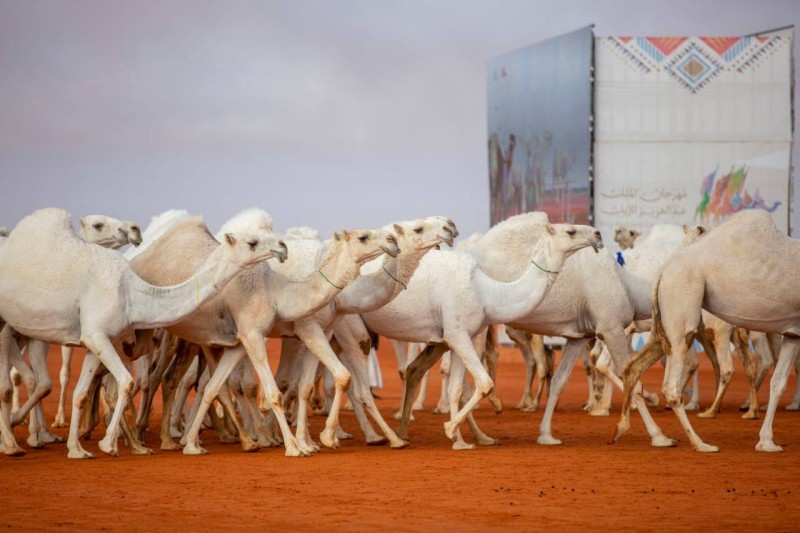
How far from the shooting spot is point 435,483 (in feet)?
33.5

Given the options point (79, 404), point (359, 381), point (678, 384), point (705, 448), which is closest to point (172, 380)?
point (79, 404)

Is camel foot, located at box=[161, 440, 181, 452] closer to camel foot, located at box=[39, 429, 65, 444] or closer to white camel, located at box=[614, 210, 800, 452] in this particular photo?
camel foot, located at box=[39, 429, 65, 444]

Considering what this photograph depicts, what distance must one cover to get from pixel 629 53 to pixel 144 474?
24192 mm

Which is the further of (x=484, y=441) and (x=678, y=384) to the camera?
(x=484, y=441)

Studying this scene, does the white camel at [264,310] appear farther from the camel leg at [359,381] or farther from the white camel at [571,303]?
the white camel at [571,303]

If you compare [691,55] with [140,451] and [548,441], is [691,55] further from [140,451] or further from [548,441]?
[140,451]

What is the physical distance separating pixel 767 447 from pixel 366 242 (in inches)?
176

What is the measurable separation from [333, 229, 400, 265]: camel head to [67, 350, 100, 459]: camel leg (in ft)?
8.89

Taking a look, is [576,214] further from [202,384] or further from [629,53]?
[202,384]

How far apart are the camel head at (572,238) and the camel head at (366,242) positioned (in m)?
1.77

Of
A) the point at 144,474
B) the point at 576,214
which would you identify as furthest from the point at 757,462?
the point at 576,214

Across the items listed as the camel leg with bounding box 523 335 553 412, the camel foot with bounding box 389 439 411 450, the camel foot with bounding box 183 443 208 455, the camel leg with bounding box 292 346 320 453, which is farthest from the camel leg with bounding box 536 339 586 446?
the camel leg with bounding box 523 335 553 412

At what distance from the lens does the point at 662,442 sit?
13.2 metres

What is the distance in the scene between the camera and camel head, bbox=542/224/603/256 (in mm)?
12758
